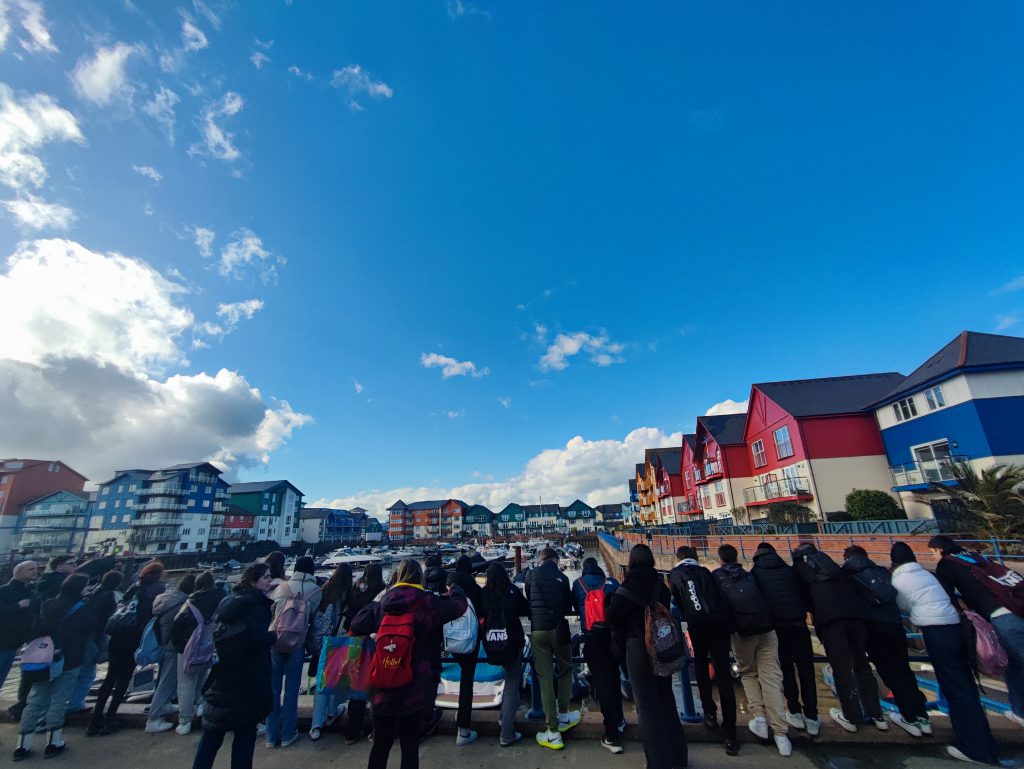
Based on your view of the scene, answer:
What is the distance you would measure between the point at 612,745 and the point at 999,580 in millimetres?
4120

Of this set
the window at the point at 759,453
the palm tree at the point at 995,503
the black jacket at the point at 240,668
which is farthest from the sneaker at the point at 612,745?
the window at the point at 759,453

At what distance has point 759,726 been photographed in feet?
13.1

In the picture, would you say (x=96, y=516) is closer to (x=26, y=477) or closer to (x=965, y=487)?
(x=26, y=477)

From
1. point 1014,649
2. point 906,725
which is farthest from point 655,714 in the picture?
point 1014,649

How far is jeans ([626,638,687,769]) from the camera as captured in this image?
11.4ft

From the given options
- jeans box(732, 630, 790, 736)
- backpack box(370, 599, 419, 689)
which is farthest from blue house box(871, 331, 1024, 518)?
backpack box(370, 599, 419, 689)

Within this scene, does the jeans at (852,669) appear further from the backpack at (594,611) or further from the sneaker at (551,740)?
the sneaker at (551,740)

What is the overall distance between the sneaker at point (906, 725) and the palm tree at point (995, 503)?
16063 mm

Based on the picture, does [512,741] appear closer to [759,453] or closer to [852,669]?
[852,669]

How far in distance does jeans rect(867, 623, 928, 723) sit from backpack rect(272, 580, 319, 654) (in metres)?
5.97

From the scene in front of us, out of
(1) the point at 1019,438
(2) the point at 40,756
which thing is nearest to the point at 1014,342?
A: (1) the point at 1019,438

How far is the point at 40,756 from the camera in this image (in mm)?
4250

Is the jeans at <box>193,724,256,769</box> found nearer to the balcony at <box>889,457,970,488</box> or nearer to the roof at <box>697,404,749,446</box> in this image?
the balcony at <box>889,457,970,488</box>

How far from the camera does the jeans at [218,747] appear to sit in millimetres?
3264
